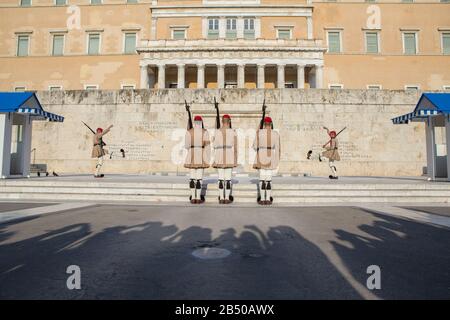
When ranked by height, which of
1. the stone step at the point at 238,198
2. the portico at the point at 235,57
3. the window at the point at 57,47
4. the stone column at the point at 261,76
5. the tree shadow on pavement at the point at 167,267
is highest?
the window at the point at 57,47

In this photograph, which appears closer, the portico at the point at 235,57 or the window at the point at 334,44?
the portico at the point at 235,57

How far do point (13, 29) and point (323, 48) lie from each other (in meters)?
42.0

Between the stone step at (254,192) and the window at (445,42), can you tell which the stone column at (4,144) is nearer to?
the stone step at (254,192)

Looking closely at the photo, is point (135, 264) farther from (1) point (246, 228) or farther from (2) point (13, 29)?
(2) point (13, 29)

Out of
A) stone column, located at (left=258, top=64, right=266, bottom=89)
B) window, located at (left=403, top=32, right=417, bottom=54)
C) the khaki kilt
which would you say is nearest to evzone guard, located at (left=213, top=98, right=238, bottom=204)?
the khaki kilt

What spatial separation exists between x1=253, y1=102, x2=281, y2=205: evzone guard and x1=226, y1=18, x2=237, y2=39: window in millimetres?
32460

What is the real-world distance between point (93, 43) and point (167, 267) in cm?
4246

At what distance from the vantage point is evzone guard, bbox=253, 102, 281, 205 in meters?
7.71

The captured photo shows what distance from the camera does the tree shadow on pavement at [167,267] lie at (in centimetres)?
236

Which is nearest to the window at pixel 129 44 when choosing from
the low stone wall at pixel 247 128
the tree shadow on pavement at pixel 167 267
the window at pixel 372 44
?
Answer: the low stone wall at pixel 247 128

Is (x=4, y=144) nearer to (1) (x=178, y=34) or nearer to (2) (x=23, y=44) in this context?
(1) (x=178, y=34)

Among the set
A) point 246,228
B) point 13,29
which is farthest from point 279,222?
point 13,29

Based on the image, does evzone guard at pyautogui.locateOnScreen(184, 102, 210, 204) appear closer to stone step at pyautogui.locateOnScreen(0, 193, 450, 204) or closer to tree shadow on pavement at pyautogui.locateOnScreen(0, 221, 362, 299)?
stone step at pyautogui.locateOnScreen(0, 193, 450, 204)

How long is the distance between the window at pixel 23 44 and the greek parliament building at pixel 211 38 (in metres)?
0.14
